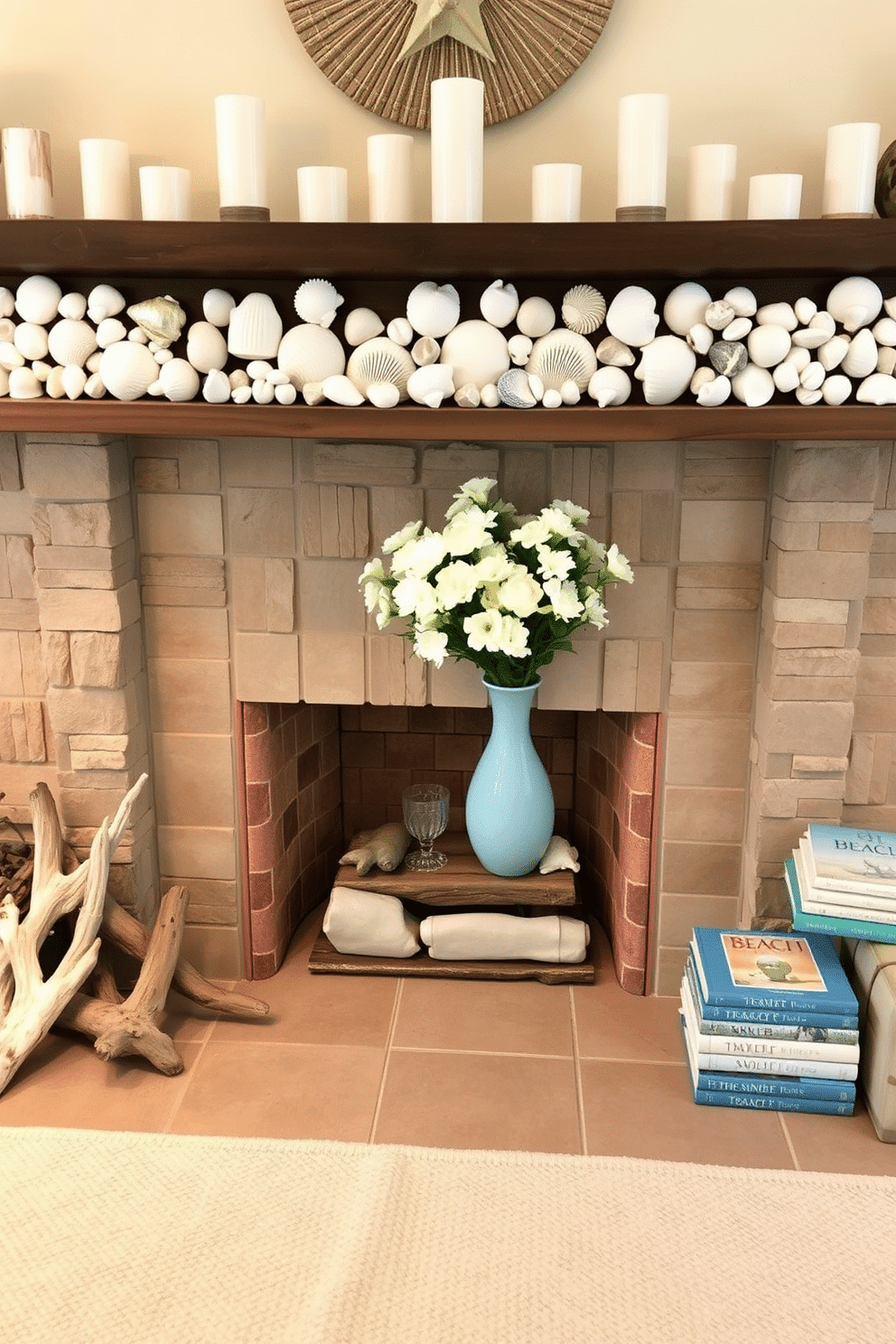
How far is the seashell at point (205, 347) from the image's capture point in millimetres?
1862

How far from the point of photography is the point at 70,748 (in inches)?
87.3

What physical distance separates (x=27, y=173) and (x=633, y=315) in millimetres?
999

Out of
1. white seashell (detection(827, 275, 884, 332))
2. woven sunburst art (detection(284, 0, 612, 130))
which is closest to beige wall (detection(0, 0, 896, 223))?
woven sunburst art (detection(284, 0, 612, 130))

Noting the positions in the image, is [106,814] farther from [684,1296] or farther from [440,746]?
[684,1296]

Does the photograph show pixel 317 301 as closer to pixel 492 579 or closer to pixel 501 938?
pixel 492 579

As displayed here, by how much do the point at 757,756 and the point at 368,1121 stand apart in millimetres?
963

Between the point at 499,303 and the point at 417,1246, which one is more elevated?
the point at 499,303

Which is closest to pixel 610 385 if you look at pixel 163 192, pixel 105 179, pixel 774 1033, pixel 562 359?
pixel 562 359

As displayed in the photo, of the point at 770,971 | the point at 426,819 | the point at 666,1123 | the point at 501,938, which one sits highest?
the point at 426,819

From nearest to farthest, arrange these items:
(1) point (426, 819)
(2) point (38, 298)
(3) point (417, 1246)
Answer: (3) point (417, 1246) → (2) point (38, 298) → (1) point (426, 819)

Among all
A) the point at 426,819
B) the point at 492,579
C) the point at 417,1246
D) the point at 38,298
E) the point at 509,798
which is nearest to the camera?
the point at 417,1246

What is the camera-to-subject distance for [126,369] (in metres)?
1.86

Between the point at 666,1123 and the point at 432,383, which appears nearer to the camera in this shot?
the point at 432,383

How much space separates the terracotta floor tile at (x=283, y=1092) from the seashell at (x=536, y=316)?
52.2 inches
